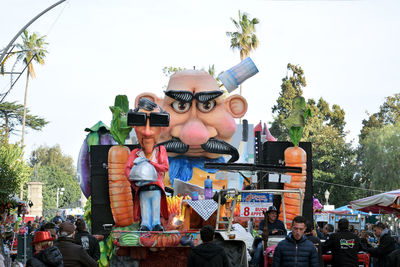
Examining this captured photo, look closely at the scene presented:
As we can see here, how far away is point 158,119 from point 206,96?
4.81m

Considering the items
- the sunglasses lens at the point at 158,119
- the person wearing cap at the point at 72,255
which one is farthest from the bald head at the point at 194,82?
the person wearing cap at the point at 72,255

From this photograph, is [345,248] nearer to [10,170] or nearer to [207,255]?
[207,255]

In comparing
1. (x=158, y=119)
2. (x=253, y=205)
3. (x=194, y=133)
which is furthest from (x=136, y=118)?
(x=194, y=133)

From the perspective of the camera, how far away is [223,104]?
19281 mm

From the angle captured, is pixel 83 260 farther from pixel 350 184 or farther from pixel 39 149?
pixel 39 149

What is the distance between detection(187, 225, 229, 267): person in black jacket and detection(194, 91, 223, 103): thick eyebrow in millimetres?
11095

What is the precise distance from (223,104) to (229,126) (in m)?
0.71

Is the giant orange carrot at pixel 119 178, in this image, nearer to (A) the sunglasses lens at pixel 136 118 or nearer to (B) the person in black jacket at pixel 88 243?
(A) the sunglasses lens at pixel 136 118

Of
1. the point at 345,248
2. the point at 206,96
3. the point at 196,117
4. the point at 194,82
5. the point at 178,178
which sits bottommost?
the point at 345,248

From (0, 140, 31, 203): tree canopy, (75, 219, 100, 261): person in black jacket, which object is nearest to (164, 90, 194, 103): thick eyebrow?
(0, 140, 31, 203): tree canopy

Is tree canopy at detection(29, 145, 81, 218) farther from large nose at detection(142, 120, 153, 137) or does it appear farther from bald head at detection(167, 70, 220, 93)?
large nose at detection(142, 120, 153, 137)

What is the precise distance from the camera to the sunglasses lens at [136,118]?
44.9 feet

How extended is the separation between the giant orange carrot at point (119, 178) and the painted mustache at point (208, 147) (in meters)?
3.22

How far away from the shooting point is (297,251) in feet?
25.5
